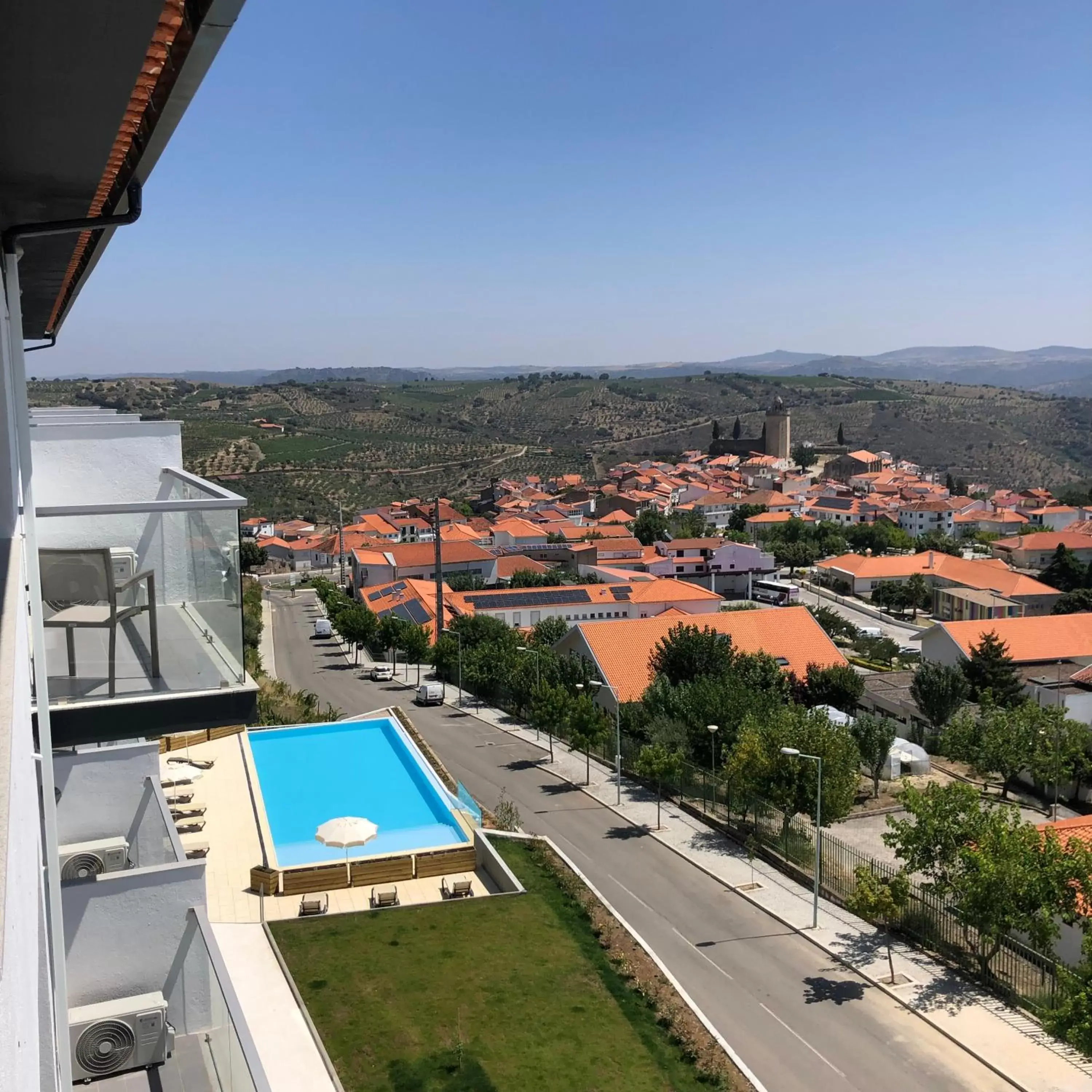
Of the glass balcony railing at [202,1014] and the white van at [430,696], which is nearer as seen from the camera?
the glass balcony railing at [202,1014]

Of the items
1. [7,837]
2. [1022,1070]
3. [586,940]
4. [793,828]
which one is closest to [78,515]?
[7,837]

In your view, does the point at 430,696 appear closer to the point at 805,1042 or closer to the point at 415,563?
the point at 805,1042

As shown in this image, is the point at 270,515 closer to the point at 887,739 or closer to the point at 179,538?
the point at 887,739

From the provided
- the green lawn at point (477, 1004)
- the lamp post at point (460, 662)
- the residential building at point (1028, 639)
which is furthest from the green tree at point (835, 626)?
the green lawn at point (477, 1004)

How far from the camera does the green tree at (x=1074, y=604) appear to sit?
178 ft

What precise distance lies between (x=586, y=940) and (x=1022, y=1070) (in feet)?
20.5

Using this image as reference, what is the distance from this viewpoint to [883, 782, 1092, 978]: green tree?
46.6ft

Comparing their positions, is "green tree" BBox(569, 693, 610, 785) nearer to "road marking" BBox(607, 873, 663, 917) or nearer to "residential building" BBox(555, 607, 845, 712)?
"residential building" BBox(555, 607, 845, 712)

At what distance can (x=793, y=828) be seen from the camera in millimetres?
22109

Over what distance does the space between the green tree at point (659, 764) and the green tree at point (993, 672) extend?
16.7 metres

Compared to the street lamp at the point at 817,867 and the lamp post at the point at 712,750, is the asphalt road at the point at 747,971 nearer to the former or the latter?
the street lamp at the point at 817,867

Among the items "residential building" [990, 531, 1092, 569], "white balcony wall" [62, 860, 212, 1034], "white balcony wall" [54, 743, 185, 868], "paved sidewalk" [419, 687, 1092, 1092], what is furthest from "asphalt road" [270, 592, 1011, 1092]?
"residential building" [990, 531, 1092, 569]

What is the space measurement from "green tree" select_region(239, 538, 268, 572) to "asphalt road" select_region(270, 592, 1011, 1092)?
45.8 meters

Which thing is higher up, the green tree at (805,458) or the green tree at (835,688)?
the green tree at (805,458)
